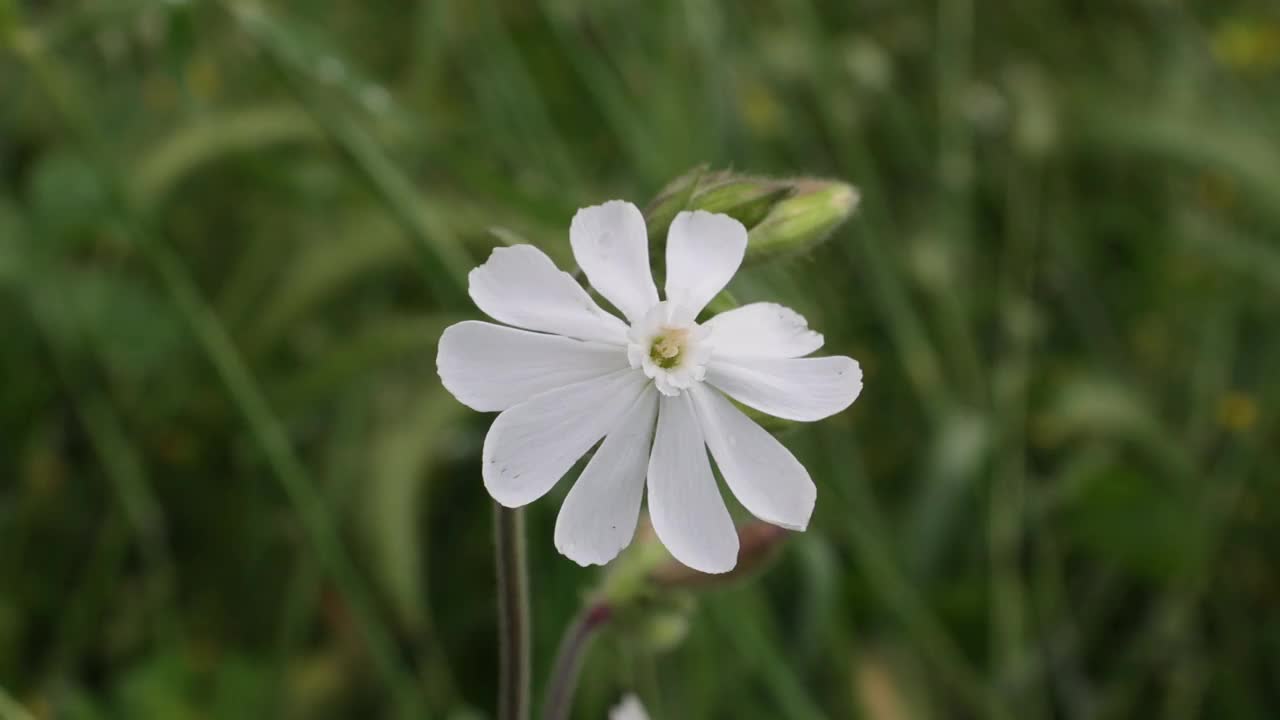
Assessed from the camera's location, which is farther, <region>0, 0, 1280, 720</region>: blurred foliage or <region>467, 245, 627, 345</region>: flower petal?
<region>0, 0, 1280, 720</region>: blurred foliage

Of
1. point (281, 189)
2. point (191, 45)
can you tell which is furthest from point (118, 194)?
point (281, 189)

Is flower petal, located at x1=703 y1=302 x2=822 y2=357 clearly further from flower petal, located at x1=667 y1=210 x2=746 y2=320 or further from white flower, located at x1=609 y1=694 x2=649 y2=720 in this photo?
white flower, located at x1=609 y1=694 x2=649 y2=720

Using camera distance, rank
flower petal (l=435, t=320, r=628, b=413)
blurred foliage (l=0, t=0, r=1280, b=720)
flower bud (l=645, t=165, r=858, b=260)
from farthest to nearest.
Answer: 1. blurred foliage (l=0, t=0, r=1280, b=720)
2. flower bud (l=645, t=165, r=858, b=260)
3. flower petal (l=435, t=320, r=628, b=413)

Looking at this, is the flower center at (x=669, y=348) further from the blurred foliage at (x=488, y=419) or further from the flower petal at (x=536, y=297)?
the blurred foliage at (x=488, y=419)

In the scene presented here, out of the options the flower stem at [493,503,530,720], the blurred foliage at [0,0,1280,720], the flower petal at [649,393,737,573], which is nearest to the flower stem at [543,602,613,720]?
the flower stem at [493,503,530,720]

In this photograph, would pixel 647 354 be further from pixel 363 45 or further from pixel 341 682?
pixel 363 45
